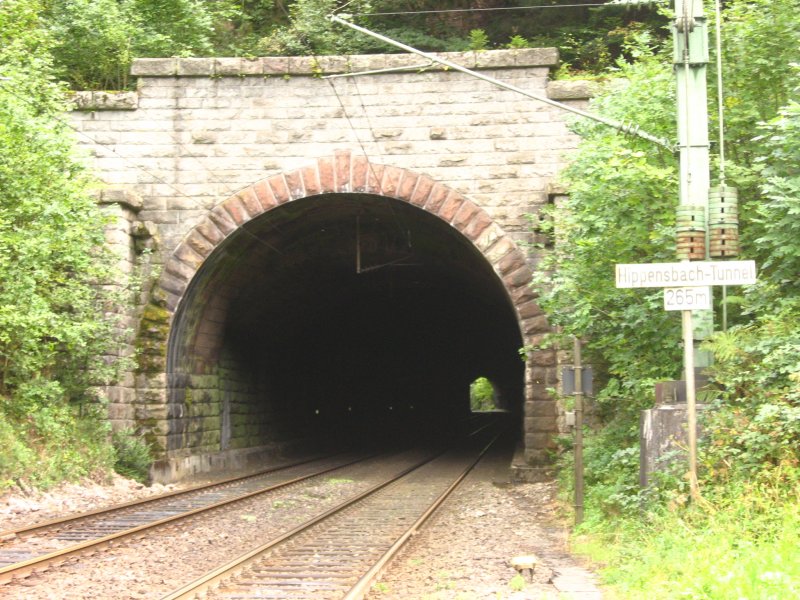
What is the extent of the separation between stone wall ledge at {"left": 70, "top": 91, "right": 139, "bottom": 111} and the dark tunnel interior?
2.76 m

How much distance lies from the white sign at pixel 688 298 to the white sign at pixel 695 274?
0.06 metres

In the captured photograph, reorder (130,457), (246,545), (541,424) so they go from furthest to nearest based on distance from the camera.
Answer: (541,424), (130,457), (246,545)

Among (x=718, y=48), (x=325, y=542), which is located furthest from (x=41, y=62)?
(x=718, y=48)

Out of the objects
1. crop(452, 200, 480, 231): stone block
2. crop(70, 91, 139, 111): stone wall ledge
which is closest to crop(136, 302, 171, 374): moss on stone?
crop(70, 91, 139, 111): stone wall ledge

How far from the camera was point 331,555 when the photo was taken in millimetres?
8617

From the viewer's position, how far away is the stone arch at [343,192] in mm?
14734

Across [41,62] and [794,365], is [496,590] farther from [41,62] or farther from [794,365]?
[41,62]

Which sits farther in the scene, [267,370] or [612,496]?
[267,370]

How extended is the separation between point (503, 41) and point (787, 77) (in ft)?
39.9

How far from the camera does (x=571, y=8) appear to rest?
21.0 meters

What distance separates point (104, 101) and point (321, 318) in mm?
9884

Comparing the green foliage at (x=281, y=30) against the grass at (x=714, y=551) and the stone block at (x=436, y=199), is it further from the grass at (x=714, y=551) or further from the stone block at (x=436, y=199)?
the grass at (x=714, y=551)

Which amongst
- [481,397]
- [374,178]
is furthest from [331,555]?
[481,397]

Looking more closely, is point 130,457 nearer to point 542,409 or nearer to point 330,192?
point 330,192
